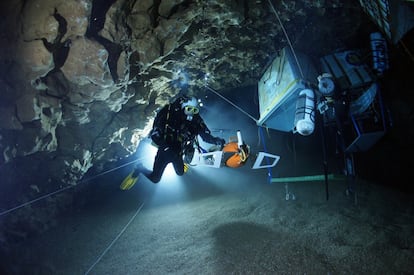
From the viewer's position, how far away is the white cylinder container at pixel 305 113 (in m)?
5.22

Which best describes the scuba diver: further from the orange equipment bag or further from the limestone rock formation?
the limestone rock formation

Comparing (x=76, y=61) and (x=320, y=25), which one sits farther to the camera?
(x=320, y=25)

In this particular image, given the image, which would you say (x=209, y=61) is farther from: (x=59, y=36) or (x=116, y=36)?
(x=59, y=36)

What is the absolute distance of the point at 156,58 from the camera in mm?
5637

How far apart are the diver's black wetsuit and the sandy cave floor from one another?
1710mm

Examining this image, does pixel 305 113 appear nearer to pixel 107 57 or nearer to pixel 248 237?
pixel 248 237

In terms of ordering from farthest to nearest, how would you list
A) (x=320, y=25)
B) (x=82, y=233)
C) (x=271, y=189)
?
(x=271, y=189) → (x=82, y=233) → (x=320, y=25)

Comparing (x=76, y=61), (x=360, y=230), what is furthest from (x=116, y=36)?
(x=360, y=230)

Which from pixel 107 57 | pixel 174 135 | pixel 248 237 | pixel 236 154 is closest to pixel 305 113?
pixel 236 154

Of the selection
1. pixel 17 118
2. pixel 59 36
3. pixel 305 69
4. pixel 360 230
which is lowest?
pixel 360 230

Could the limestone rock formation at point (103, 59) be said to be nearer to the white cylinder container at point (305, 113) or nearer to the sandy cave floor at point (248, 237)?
the white cylinder container at point (305, 113)

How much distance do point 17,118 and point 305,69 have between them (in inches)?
276

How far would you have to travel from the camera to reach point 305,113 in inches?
217

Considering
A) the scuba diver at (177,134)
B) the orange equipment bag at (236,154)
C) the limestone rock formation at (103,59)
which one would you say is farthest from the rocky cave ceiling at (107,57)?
the orange equipment bag at (236,154)
